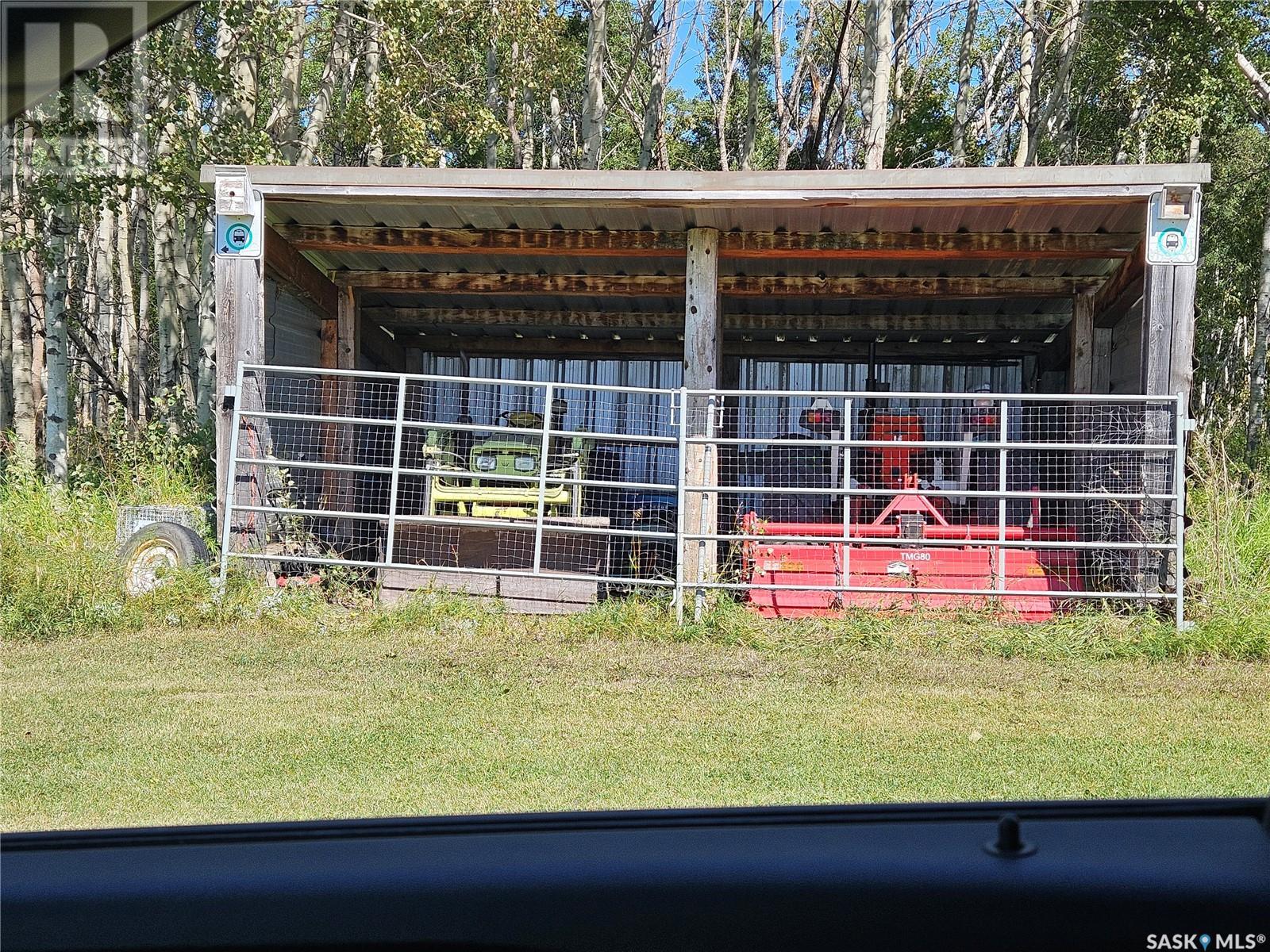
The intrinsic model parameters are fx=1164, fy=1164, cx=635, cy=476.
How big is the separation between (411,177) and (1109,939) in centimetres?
823

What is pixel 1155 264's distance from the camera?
27.5ft

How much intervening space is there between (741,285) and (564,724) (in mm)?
7004

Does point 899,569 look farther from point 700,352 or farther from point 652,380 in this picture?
point 652,380

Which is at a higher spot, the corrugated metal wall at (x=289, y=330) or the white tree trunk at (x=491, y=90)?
the white tree trunk at (x=491, y=90)

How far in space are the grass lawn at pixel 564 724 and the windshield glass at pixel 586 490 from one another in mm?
38

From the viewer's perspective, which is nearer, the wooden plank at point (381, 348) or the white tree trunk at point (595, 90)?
the wooden plank at point (381, 348)

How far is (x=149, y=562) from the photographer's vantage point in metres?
8.98

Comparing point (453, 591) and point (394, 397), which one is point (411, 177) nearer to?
point (453, 591)

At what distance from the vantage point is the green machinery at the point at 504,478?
394 inches

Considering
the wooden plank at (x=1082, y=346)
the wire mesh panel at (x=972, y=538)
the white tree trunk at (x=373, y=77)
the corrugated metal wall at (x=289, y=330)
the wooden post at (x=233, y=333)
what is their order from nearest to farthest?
1. the wire mesh panel at (x=972, y=538)
2. the wooden post at (x=233, y=333)
3. the corrugated metal wall at (x=289, y=330)
4. the wooden plank at (x=1082, y=346)
5. the white tree trunk at (x=373, y=77)

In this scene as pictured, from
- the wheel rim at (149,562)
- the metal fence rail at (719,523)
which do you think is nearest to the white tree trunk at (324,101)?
the metal fence rail at (719,523)

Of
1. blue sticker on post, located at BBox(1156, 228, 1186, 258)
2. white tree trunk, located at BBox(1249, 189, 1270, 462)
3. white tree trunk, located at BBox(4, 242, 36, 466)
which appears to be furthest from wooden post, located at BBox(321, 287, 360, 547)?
white tree trunk, located at BBox(1249, 189, 1270, 462)

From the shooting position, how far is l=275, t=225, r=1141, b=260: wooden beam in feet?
32.5

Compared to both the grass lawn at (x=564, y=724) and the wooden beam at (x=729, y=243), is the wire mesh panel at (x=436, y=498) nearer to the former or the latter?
the grass lawn at (x=564, y=724)
